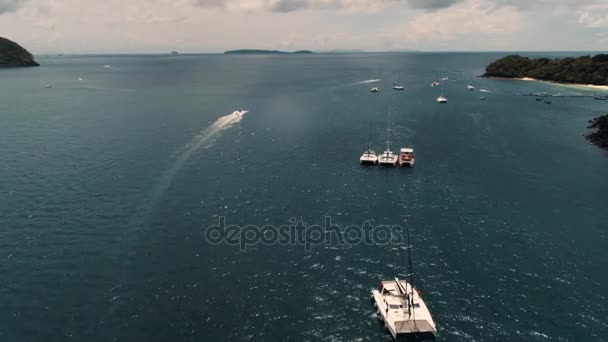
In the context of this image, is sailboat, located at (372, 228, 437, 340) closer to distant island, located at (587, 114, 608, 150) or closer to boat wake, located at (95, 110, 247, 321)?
boat wake, located at (95, 110, 247, 321)

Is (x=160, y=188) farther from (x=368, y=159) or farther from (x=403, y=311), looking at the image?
(x=403, y=311)

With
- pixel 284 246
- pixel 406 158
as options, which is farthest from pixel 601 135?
pixel 284 246

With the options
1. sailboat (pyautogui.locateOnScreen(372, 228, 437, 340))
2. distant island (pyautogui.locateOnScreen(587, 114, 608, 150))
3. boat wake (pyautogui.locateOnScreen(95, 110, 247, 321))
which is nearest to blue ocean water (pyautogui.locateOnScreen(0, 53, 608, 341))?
boat wake (pyautogui.locateOnScreen(95, 110, 247, 321))

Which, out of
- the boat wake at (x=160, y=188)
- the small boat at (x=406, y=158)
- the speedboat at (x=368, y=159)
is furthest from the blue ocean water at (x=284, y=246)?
the speedboat at (x=368, y=159)

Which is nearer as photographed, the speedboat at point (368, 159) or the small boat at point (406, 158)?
the small boat at point (406, 158)

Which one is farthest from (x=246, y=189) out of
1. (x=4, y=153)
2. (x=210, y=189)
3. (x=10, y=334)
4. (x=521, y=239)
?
(x=4, y=153)

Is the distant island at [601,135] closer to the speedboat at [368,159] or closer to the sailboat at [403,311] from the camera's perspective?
the speedboat at [368,159]
